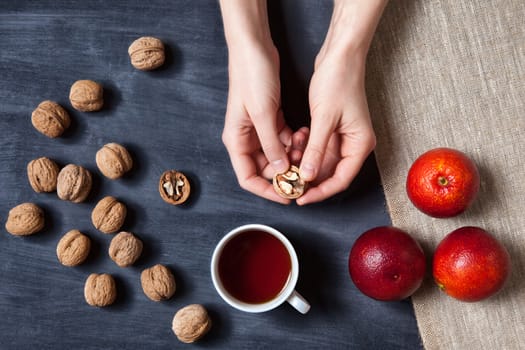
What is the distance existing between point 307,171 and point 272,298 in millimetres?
285

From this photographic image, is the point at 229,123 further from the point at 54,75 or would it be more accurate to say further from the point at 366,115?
the point at 54,75

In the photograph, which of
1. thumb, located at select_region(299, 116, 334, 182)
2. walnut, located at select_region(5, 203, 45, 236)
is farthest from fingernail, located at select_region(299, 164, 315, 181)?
walnut, located at select_region(5, 203, 45, 236)

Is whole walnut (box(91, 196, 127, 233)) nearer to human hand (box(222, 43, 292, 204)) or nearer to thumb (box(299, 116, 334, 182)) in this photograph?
human hand (box(222, 43, 292, 204))

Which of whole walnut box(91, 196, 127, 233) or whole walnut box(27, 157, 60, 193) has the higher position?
whole walnut box(27, 157, 60, 193)

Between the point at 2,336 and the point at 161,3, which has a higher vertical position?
the point at 161,3

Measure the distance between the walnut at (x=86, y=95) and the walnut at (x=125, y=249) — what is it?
30 cm

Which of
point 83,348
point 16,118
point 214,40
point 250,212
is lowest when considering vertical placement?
point 83,348

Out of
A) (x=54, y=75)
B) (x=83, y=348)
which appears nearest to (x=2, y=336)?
(x=83, y=348)

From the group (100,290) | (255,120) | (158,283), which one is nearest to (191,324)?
(158,283)

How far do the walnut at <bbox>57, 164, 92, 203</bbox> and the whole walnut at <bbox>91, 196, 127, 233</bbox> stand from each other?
1.9 inches

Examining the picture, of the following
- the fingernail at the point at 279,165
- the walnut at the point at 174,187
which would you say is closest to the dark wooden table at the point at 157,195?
the walnut at the point at 174,187

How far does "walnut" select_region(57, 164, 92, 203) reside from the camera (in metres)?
1.28

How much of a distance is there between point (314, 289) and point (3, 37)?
3.05 feet

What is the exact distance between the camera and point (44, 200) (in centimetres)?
134
